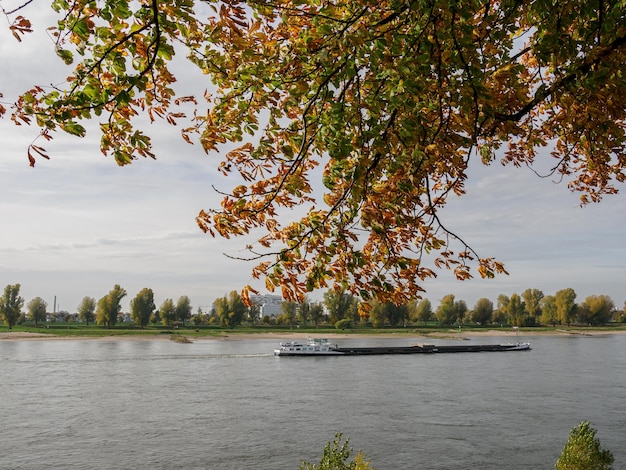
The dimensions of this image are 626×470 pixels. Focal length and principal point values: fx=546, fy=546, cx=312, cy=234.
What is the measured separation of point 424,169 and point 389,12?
94.0 inches

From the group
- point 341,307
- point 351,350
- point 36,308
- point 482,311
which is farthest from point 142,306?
point 482,311

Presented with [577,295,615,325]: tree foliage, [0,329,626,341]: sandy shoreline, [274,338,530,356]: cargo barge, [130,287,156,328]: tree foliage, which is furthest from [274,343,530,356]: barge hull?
[577,295,615,325]: tree foliage

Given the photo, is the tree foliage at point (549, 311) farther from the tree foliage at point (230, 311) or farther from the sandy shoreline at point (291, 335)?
the tree foliage at point (230, 311)

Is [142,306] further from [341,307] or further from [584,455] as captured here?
[584,455]

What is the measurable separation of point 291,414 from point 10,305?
470 ft

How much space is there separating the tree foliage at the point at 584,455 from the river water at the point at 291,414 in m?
5.64

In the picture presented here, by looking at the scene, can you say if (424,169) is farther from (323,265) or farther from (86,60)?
(86,60)

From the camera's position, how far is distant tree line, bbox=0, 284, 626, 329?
157m

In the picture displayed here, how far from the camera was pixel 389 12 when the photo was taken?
8.12 m

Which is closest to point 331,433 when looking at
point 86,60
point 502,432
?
point 502,432

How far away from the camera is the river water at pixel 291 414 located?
1141 inches

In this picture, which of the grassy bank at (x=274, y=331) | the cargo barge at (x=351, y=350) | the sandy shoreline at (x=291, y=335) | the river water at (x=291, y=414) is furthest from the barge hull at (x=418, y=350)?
the grassy bank at (x=274, y=331)

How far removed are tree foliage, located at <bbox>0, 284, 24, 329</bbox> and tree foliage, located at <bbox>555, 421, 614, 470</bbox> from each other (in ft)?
533

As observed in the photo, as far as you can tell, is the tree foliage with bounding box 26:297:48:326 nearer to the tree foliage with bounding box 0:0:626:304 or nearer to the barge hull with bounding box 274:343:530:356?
the barge hull with bounding box 274:343:530:356
